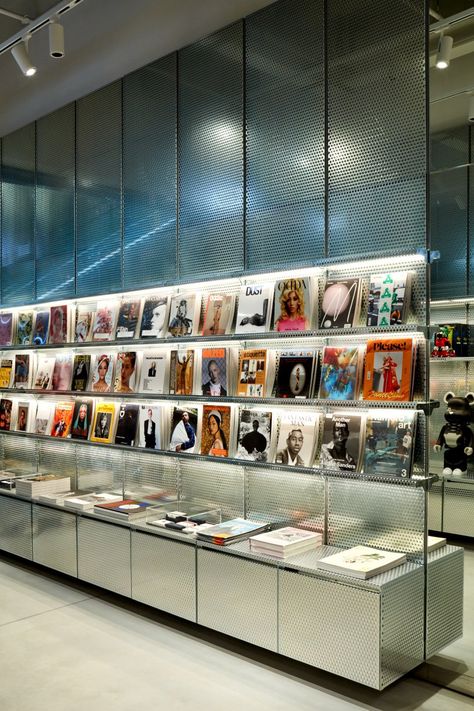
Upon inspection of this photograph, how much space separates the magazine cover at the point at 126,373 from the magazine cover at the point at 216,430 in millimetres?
746

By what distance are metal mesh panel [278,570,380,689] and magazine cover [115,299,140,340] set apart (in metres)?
2.21

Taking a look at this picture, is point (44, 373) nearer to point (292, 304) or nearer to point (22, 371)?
point (22, 371)

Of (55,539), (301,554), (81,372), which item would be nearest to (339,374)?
(301,554)

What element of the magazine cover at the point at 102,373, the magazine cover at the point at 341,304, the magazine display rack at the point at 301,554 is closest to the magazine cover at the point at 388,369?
the magazine display rack at the point at 301,554

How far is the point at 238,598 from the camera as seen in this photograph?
367 centimetres

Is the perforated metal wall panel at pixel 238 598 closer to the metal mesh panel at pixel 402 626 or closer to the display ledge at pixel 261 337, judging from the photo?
the metal mesh panel at pixel 402 626

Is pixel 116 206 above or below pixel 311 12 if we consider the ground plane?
below

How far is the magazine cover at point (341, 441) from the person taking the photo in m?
3.62

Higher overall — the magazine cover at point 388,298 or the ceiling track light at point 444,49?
the ceiling track light at point 444,49

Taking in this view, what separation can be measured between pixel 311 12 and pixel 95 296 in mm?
2624

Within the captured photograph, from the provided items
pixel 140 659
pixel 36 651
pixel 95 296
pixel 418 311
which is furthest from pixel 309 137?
pixel 36 651

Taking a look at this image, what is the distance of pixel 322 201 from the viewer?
12.6 ft

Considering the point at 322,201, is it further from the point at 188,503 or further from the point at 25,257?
the point at 25,257

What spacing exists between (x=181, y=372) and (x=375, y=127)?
2.00 meters
